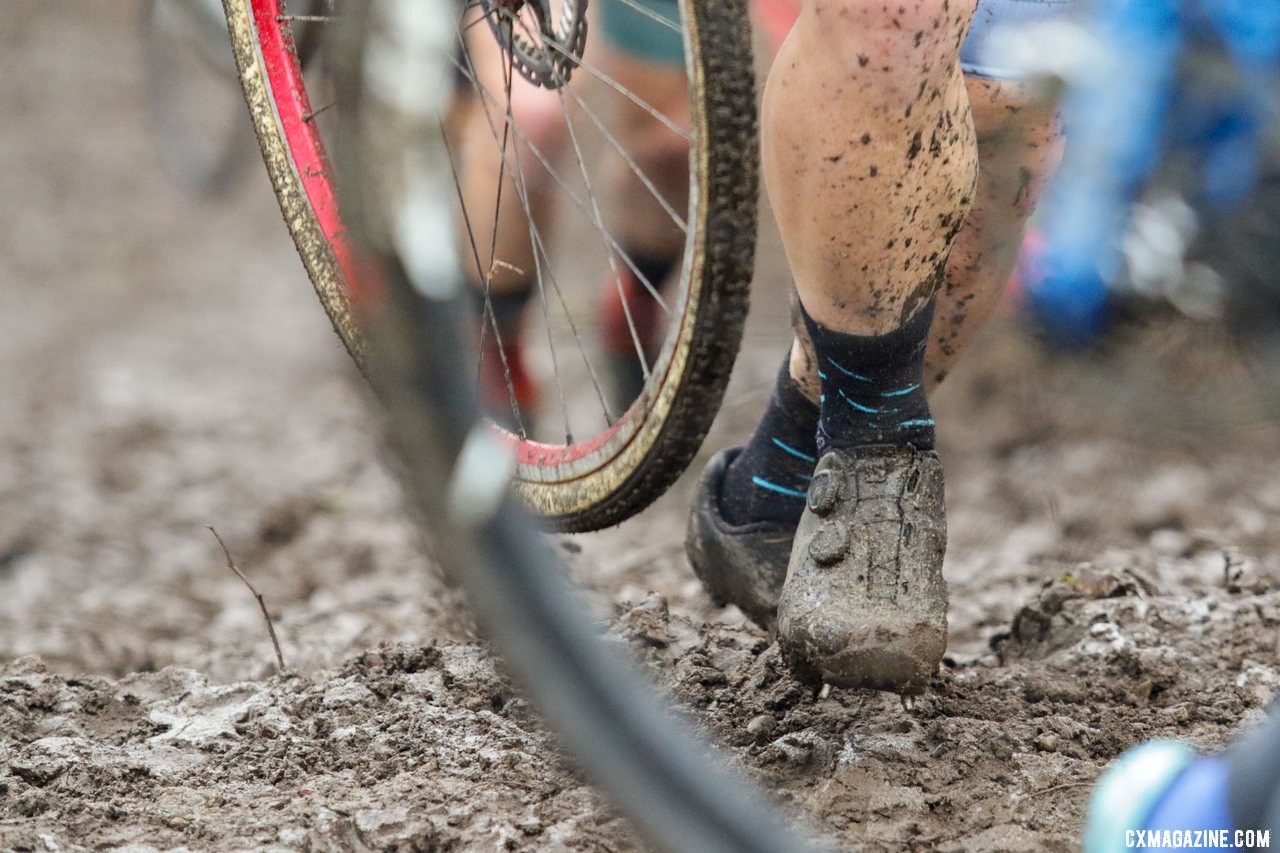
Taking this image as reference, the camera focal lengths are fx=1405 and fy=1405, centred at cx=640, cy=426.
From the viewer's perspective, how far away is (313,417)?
3.80m

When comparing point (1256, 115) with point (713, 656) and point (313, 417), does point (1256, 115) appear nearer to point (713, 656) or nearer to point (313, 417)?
point (713, 656)

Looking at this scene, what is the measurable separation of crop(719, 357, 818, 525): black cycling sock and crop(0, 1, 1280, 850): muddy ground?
0.65 ft

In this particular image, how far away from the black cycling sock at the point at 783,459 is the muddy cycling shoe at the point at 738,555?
2 cm

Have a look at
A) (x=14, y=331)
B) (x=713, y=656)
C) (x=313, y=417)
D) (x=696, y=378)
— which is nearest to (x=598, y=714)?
(x=696, y=378)

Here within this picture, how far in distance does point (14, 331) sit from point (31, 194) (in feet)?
4.31

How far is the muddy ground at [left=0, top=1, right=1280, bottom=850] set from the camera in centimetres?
151

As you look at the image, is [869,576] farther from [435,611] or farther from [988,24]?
[435,611]

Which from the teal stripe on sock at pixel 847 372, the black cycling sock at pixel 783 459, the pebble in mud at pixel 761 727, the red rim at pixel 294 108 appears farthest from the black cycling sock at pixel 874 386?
the red rim at pixel 294 108

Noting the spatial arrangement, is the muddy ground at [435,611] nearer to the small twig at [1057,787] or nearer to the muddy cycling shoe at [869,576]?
the small twig at [1057,787]

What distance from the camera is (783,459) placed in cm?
186

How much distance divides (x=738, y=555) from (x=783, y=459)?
5.5 inches

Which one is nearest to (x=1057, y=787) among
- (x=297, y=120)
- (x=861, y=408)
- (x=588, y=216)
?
(x=861, y=408)

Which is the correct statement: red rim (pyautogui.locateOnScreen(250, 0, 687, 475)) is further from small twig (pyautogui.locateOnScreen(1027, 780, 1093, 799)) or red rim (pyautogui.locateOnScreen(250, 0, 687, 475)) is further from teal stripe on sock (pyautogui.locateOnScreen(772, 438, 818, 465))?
small twig (pyautogui.locateOnScreen(1027, 780, 1093, 799))

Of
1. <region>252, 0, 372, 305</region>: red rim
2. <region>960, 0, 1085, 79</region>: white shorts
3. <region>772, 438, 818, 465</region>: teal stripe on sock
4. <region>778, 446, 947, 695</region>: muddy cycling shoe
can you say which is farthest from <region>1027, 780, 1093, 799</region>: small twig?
<region>252, 0, 372, 305</region>: red rim
